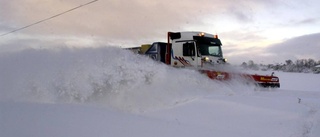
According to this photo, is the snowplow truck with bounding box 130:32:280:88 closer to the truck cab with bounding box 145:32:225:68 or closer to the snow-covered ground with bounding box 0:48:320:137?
the truck cab with bounding box 145:32:225:68

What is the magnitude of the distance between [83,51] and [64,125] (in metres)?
4.15

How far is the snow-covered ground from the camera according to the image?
15.9 ft

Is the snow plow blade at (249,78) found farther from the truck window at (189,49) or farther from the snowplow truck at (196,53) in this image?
the truck window at (189,49)

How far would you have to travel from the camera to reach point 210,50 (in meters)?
13.1

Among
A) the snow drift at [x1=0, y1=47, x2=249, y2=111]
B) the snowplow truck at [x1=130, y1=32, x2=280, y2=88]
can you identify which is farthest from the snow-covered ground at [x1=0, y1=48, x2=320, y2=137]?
the snowplow truck at [x1=130, y1=32, x2=280, y2=88]

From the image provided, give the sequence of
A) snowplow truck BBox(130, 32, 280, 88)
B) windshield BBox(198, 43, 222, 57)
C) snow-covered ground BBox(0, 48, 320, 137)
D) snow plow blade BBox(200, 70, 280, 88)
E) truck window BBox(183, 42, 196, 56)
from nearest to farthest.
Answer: snow-covered ground BBox(0, 48, 320, 137) < snow plow blade BBox(200, 70, 280, 88) < snowplow truck BBox(130, 32, 280, 88) < truck window BBox(183, 42, 196, 56) < windshield BBox(198, 43, 222, 57)

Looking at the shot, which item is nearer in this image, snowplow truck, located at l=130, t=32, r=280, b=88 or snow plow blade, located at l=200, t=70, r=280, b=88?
snow plow blade, located at l=200, t=70, r=280, b=88

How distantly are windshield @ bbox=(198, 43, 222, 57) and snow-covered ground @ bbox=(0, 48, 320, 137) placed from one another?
2.58 metres

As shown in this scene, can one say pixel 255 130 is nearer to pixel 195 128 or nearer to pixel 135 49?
pixel 195 128

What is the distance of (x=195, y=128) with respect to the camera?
5164 mm

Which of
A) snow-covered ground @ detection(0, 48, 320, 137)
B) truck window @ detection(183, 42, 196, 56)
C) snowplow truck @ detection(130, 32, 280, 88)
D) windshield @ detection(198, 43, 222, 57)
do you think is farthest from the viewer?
windshield @ detection(198, 43, 222, 57)

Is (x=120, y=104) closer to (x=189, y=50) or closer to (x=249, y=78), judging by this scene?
(x=189, y=50)

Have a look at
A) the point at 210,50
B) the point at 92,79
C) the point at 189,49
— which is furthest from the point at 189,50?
the point at 92,79

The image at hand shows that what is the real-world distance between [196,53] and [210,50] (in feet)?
2.72
